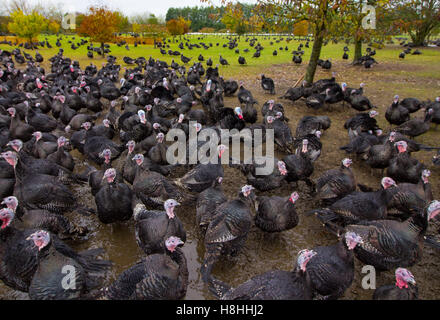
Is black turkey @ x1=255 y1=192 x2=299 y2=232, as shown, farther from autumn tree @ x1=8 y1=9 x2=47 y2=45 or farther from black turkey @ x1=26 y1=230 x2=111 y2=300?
autumn tree @ x1=8 y1=9 x2=47 y2=45

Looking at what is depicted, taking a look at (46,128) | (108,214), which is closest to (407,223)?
(108,214)

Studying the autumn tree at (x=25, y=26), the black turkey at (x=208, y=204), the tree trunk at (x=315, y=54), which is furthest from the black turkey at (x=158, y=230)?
the autumn tree at (x=25, y=26)

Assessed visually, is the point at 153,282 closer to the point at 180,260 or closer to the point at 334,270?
the point at 180,260

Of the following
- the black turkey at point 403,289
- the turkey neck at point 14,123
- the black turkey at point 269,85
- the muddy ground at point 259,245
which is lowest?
the muddy ground at point 259,245

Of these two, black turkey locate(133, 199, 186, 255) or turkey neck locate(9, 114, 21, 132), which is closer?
black turkey locate(133, 199, 186, 255)

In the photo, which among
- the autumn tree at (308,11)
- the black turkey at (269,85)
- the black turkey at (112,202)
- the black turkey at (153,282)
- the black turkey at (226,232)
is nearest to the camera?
the black turkey at (153,282)

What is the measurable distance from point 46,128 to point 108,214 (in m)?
5.81

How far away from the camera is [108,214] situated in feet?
17.9

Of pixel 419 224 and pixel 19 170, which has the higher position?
pixel 19 170

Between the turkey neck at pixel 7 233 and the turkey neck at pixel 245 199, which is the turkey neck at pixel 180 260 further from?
the turkey neck at pixel 7 233

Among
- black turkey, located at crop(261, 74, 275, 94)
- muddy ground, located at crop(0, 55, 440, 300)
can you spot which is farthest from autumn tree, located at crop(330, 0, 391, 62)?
muddy ground, located at crop(0, 55, 440, 300)

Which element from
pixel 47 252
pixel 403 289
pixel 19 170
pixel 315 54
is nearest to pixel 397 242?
pixel 403 289

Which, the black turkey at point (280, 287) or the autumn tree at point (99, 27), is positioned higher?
the autumn tree at point (99, 27)

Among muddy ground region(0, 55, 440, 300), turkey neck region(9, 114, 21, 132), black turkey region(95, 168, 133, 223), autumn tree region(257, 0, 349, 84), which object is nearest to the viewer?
muddy ground region(0, 55, 440, 300)
